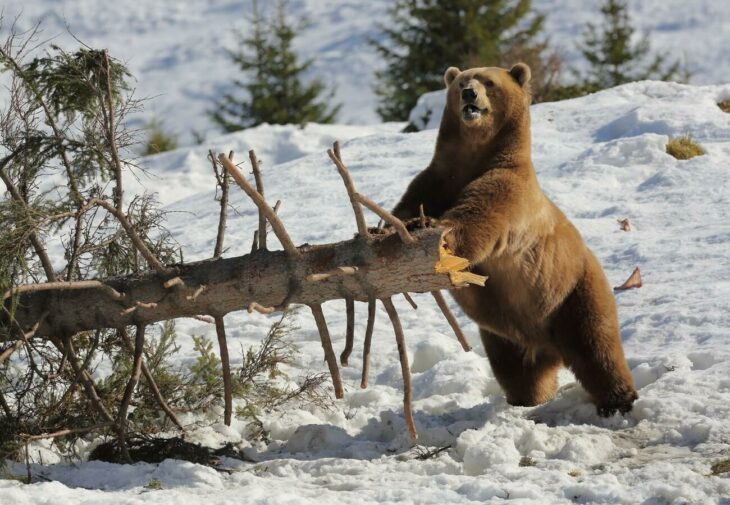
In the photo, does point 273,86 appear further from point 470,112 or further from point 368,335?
point 368,335

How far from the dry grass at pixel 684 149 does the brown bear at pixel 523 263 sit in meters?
5.26

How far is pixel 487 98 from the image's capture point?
18.7ft

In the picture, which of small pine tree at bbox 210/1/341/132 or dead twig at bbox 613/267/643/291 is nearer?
dead twig at bbox 613/267/643/291

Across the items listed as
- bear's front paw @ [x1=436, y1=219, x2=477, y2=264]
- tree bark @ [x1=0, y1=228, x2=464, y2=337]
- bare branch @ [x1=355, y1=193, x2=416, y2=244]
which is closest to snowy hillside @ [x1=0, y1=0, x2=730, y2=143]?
tree bark @ [x1=0, y1=228, x2=464, y2=337]

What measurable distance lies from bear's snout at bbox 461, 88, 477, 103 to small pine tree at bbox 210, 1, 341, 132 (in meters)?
22.1

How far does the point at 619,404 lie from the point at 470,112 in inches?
71.9

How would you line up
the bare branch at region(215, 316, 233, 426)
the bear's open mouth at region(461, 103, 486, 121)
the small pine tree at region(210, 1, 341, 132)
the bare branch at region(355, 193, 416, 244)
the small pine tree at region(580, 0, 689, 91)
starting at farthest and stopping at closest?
the small pine tree at region(210, 1, 341, 132), the small pine tree at region(580, 0, 689, 91), the bear's open mouth at region(461, 103, 486, 121), the bare branch at region(215, 316, 233, 426), the bare branch at region(355, 193, 416, 244)

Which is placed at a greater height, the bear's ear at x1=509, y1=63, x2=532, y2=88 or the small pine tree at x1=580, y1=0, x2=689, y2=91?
the small pine tree at x1=580, y1=0, x2=689, y2=91

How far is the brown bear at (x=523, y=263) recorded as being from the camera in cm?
558

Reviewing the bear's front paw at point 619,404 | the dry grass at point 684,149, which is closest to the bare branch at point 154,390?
the bear's front paw at point 619,404

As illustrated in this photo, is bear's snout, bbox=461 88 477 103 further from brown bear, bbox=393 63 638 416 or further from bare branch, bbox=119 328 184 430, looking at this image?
bare branch, bbox=119 328 184 430

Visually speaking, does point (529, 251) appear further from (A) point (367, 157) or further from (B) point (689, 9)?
(B) point (689, 9)

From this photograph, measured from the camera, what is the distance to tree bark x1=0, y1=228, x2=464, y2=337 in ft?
15.3

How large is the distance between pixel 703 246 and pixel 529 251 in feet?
11.0
